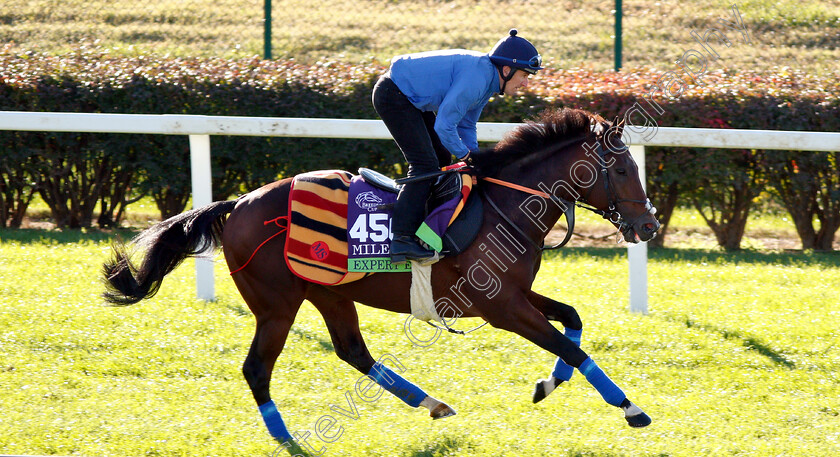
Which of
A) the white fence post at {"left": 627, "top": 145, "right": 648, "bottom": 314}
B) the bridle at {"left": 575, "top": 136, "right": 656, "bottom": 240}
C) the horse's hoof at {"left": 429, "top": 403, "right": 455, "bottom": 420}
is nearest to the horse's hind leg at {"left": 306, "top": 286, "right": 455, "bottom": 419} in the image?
the horse's hoof at {"left": 429, "top": 403, "right": 455, "bottom": 420}

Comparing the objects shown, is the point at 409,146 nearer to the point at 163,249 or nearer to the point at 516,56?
the point at 516,56

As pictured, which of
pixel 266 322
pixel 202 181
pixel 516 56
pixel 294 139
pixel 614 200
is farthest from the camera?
pixel 294 139

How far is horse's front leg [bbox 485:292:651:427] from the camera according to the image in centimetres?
402

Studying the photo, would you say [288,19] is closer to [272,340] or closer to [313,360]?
[313,360]

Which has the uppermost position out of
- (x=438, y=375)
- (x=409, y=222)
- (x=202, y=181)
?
(x=409, y=222)

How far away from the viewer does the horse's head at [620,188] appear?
425cm

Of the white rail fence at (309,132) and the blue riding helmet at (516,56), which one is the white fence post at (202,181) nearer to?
the white rail fence at (309,132)

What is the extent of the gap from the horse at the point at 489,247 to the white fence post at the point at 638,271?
151cm

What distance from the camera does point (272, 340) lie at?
4383mm

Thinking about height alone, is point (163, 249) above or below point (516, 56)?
below

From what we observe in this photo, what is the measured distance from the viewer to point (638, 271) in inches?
235

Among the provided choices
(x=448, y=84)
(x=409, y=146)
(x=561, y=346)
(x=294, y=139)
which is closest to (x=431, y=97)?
(x=448, y=84)

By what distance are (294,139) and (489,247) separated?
4.07 metres

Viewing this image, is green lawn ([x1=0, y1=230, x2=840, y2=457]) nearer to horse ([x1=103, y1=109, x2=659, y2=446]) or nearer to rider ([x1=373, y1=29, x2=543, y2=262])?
horse ([x1=103, y1=109, x2=659, y2=446])
